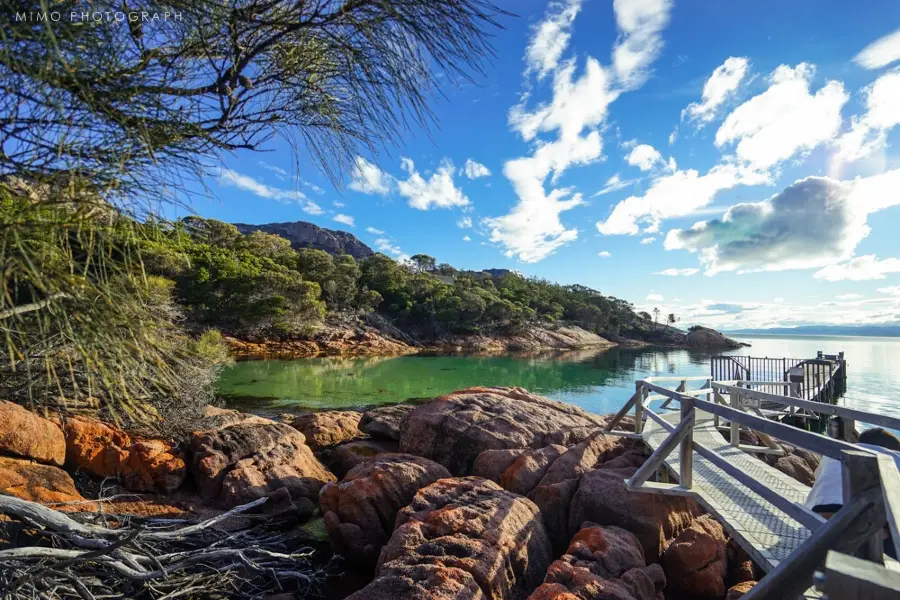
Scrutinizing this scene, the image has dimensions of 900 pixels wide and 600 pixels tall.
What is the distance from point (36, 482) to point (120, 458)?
1.01m

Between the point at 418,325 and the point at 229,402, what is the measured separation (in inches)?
1126

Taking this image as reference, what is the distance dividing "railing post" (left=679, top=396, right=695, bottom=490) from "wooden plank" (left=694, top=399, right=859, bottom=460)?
0.64 ft

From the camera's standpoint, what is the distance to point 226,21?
164 cm

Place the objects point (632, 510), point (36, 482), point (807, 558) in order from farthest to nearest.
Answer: point (36, 482)
point (632, 510)
point (807, 558)

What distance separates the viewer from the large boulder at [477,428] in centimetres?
597

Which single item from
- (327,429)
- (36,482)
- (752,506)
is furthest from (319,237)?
(752,506)

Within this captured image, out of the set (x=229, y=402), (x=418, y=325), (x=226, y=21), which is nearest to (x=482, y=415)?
(x=226, y=21)

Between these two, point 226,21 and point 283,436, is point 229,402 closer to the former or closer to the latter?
point 283,436

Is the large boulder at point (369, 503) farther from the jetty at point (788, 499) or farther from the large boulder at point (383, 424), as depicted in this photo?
the large boulder at point (383, 424)

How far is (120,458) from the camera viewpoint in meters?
5.17

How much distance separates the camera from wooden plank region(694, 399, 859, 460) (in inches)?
70.5

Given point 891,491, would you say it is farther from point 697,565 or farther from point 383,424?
point 383,424

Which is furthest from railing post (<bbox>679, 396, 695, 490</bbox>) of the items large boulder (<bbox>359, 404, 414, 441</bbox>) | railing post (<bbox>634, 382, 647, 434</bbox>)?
large boulder (<bbox>359, 404, 414, 441</bbox>)

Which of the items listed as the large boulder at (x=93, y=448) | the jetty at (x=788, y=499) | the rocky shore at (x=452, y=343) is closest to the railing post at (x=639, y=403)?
the jetty at (x=788, y=499)
